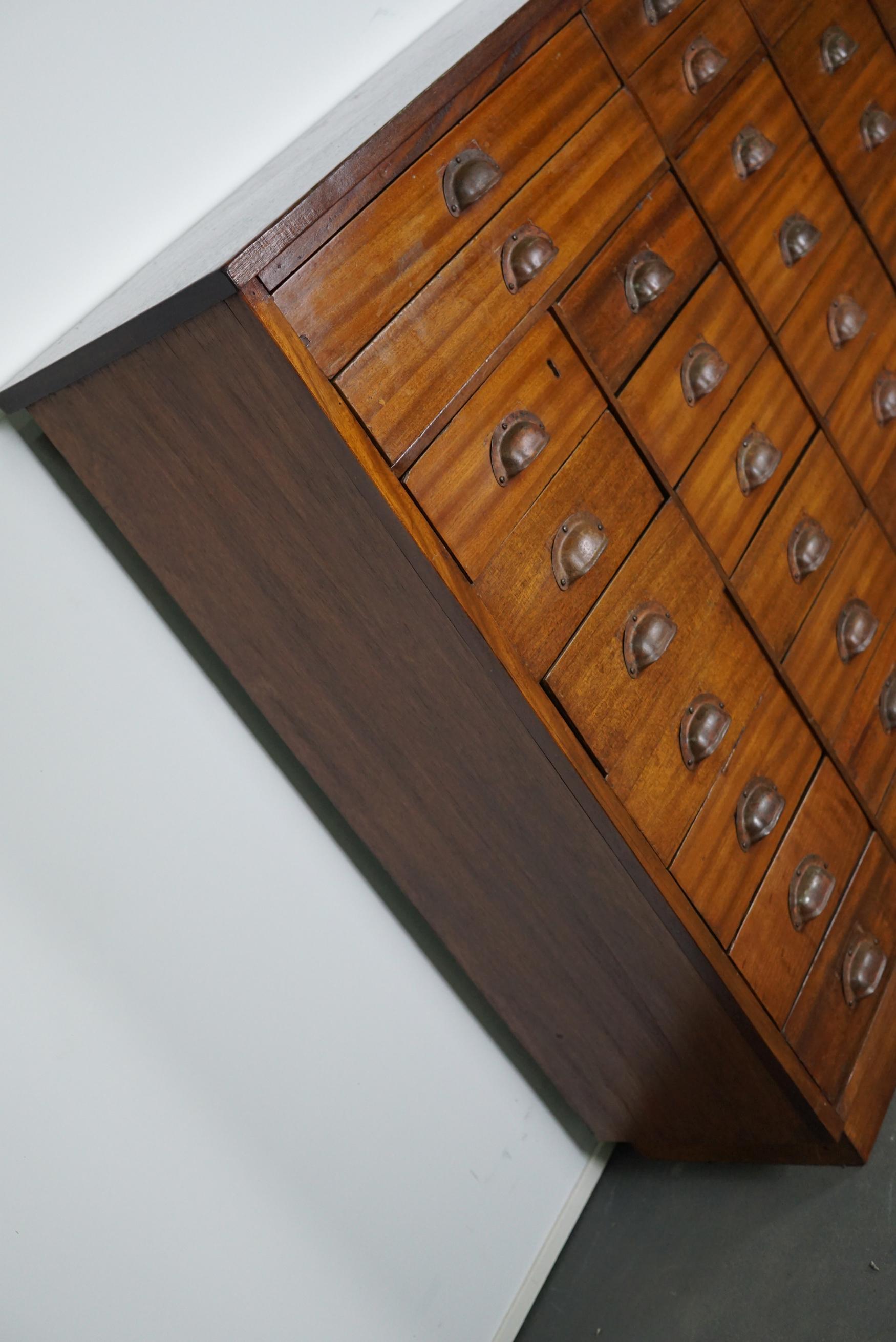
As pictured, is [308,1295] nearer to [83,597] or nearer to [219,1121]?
[219,1121]

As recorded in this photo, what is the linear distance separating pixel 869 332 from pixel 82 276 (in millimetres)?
1624

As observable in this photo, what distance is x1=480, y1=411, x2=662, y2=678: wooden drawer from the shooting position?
5.19ft

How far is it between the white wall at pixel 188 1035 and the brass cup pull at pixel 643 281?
0.92 metres

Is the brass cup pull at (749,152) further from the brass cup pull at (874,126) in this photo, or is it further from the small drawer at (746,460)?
the brass cup pull at (874,126)

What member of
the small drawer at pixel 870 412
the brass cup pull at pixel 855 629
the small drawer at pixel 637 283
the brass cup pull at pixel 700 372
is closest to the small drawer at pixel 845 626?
the brass cup pull at pixel 855 629

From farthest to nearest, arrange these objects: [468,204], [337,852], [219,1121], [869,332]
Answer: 1. [869,332]
2. [337,852]
3. [219,1121]
4. [468,204]

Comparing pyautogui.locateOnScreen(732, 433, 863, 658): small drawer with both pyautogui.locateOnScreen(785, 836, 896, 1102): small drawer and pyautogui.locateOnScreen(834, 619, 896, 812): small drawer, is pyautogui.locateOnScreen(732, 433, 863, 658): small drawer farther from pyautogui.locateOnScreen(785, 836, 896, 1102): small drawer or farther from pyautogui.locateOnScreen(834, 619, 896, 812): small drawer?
pyautogui.locateOnScreen(785, 836, 896, 1102): small drawer

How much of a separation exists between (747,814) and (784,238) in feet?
3.70

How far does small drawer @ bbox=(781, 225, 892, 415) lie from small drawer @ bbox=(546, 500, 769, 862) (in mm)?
574

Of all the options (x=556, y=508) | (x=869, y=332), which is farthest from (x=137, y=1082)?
(x=869, y=332)

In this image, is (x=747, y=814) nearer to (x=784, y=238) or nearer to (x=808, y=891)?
(x=808, y=891)

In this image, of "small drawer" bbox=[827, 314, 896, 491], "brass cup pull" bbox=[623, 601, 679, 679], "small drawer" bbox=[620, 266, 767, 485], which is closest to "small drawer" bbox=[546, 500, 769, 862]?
"brass cup pull" bbox=[623, 601, 679, 679]

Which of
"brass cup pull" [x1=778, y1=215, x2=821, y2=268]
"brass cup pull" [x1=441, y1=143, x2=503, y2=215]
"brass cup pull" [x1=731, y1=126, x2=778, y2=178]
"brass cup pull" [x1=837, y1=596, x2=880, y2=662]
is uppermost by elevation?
"brass cup pull" [x1=441, y1=143, x2=503, y2=215]

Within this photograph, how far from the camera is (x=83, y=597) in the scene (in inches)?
65.2
